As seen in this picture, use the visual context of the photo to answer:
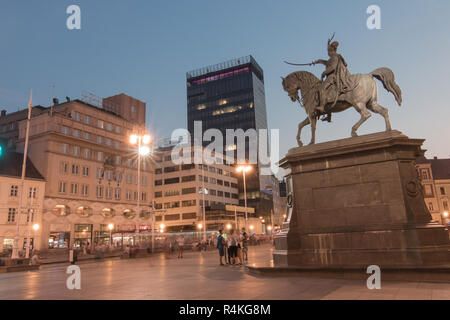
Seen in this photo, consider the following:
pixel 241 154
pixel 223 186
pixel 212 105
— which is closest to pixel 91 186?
pixel 223 186

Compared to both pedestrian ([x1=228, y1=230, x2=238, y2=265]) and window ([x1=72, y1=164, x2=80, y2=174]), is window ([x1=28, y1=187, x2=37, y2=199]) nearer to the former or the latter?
window ([x1=72, y1=164, x2=80, y2=174])

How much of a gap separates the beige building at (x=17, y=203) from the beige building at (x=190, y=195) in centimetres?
3547

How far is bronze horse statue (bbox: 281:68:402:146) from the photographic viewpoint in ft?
45.3

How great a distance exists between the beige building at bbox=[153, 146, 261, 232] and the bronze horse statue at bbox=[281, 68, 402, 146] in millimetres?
71661

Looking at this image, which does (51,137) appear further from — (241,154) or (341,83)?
(241,154)

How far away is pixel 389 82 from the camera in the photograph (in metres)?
13.9

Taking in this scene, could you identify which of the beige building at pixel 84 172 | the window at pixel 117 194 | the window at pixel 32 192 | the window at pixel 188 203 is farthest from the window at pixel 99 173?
the window at pixel 188 203

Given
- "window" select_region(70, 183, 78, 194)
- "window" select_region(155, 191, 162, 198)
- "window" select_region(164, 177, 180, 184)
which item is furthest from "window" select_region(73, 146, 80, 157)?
"window" select_region(155, 191, 162, 198)

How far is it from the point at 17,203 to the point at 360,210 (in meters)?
53.5

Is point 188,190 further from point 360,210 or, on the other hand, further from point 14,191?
point 360,210

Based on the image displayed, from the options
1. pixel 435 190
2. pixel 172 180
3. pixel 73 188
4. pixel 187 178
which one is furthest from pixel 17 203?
pixel 435 190

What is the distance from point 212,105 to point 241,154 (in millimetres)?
26321

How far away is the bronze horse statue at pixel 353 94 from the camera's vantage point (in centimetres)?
1380

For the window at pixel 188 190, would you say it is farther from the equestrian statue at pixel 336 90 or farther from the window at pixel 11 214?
the equestrian statue at pixel 336 90
